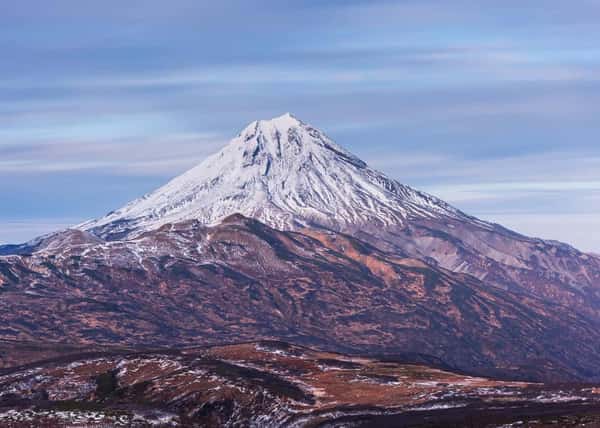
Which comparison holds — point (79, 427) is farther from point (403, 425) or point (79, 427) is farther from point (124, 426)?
point (403, 425)

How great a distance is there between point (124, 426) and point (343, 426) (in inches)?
1325

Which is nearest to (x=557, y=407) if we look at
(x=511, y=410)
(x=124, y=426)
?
(x=511, y=410)

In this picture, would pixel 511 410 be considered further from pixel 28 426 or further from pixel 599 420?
pixel 28 426

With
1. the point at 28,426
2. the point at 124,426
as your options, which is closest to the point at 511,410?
the point at 124,426

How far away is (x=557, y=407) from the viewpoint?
19988 cm

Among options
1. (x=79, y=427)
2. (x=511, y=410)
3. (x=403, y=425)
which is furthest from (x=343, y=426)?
(x=79, y=427)

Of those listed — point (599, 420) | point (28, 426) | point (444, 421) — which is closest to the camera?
point (599, 420)

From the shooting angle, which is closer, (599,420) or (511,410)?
(599,420)

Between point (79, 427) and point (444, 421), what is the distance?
181ft

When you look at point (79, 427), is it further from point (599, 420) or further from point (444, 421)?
point (599, 420)

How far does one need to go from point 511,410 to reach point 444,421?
18590 mm

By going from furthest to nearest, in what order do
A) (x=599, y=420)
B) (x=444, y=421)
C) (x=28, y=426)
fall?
1. (x=28, y=426)
2. (x=444, y=421)
3. (x=599, y=420)

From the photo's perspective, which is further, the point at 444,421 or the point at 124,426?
the point at 124,426

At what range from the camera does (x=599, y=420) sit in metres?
171
